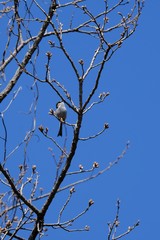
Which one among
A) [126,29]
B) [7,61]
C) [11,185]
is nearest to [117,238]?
[11,185]

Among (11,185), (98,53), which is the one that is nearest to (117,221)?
(11,185)

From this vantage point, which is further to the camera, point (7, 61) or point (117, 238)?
point (7, 61)

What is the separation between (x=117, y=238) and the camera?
4059 millimetres

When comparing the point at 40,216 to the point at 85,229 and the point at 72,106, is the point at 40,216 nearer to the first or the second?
the point at 85,229

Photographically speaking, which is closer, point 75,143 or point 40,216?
point 75,143

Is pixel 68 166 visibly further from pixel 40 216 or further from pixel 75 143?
pixel 40 216

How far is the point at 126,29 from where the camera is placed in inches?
156

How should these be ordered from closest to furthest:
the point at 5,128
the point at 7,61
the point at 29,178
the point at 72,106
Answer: the point at 72,106
the point at 5,128
the point at 29,178
the point at 7,61

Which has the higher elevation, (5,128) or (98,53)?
(98,53)

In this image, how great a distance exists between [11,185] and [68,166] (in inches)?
17.0

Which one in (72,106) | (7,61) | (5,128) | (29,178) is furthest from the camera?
(7,61)

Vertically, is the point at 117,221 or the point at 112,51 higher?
the point at 112,51

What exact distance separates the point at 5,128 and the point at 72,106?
58 cm

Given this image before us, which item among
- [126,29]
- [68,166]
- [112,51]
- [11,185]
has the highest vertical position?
[126,29]
